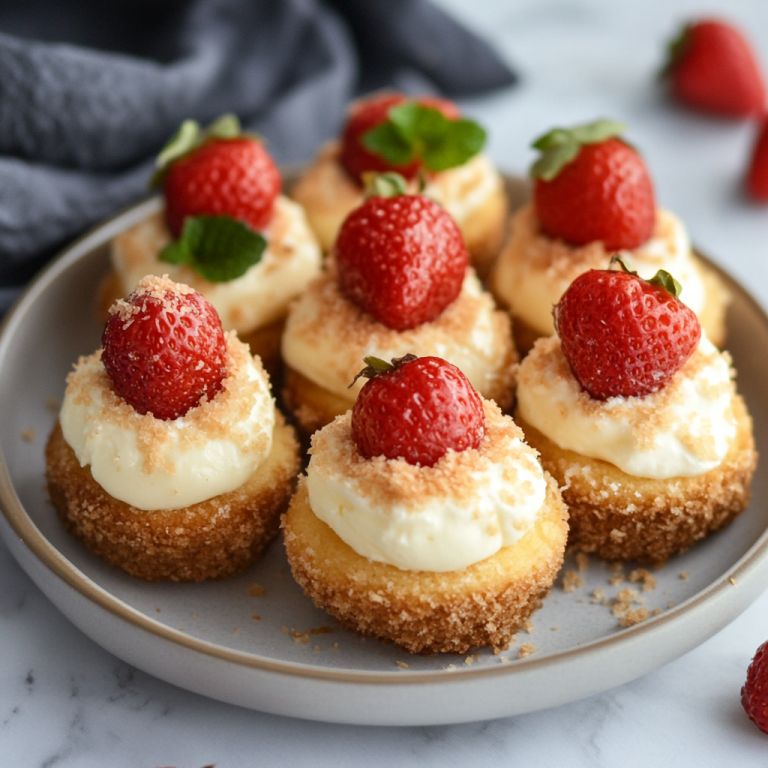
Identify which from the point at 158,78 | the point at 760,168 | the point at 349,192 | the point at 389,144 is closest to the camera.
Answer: the point at 389,144

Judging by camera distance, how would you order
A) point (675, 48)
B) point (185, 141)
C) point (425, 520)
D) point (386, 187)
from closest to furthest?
1. point (425, 520)
2. point (386, 187)
3. point (185, 141)
4. point (675, 48)

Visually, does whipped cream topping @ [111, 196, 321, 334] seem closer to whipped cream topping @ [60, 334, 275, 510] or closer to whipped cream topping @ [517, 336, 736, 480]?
whipped cream topping @ [60, 334, 275, 510]

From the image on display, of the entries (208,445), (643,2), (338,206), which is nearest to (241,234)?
(338,206)

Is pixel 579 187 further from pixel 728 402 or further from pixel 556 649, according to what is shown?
pixel 556 649

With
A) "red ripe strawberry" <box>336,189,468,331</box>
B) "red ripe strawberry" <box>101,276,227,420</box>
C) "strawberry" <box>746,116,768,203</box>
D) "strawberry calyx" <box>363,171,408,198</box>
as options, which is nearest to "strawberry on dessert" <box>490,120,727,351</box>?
"red ripe strawberry" <box>336,189,468,331</box>

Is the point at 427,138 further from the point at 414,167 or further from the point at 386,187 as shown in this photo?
the point at 386,187

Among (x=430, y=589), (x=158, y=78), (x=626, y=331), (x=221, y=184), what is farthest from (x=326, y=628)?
(x=158, y=78)
